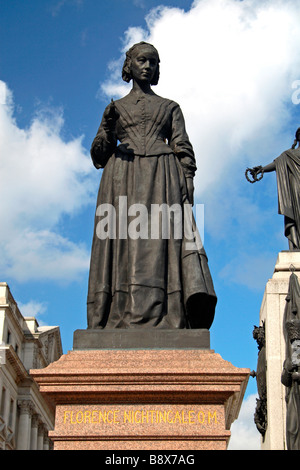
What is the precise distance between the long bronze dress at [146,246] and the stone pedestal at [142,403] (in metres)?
1.12

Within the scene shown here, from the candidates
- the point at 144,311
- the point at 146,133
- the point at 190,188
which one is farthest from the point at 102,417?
the point at 146,133

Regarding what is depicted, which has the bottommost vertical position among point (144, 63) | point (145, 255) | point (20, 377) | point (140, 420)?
point (140, 420)

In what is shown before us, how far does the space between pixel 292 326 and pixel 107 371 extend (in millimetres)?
7561

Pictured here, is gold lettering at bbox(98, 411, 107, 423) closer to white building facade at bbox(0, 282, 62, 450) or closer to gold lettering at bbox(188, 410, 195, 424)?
gold lettering at bbox(188, 410, 195, 424)

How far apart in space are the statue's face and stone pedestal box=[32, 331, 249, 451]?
456 centimetres

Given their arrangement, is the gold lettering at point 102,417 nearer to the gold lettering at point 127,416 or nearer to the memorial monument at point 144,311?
the memorial monument at point 144,311

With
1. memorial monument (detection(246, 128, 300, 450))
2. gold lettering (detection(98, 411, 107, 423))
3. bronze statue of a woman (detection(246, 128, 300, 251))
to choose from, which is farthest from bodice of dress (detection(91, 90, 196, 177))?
bronze statue of a woman (detection(246, 128, 300, 251))

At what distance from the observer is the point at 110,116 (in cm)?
1027

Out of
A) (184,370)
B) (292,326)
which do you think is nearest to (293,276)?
(292,326)

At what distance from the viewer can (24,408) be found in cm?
6109

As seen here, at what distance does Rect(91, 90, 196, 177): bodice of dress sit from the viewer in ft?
35.0

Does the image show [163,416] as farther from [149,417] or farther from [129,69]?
[129,69]

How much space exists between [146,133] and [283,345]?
6907mm
